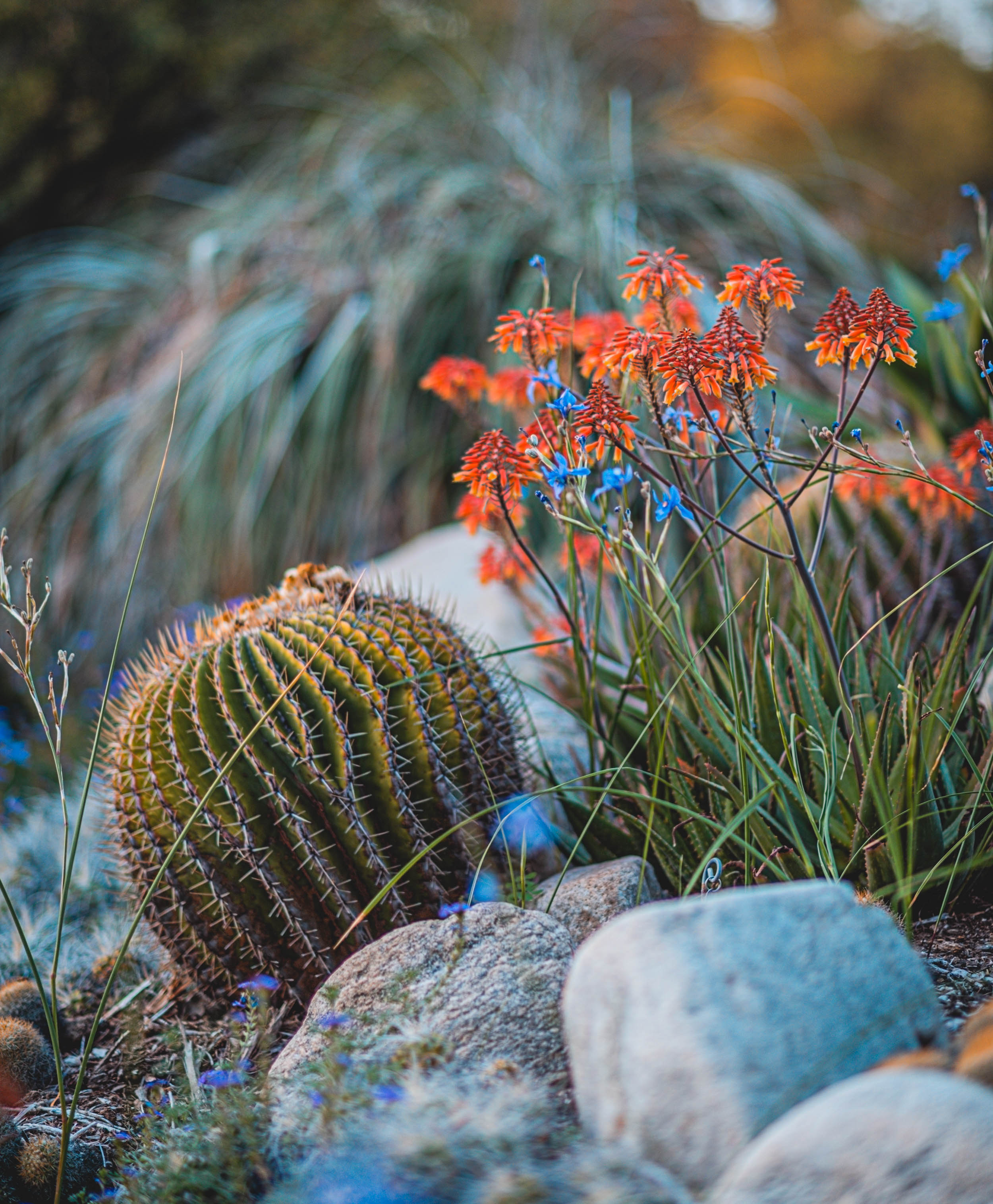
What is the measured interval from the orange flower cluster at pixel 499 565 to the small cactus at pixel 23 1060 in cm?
110

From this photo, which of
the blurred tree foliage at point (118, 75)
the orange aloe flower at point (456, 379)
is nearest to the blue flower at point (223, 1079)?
the orange aloe flower at point (456, 379)

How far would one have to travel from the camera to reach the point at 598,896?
62.0 inches

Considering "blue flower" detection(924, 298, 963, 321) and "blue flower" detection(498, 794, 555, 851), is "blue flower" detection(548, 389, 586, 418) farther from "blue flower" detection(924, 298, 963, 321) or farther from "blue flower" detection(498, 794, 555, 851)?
"blue flower" detection(924, 298, 963, 321)

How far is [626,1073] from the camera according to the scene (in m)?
0.92

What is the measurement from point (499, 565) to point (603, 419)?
638mm

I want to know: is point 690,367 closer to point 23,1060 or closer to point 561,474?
point 561,474

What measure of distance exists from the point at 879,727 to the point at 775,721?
1.02ft


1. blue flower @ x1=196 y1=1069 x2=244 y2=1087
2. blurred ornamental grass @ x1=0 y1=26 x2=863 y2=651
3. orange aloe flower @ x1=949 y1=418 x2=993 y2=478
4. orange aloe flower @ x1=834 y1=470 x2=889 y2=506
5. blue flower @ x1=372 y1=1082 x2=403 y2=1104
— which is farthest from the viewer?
blurred ornamental grass @ x1=0 y1=26 x2=863 y2=651

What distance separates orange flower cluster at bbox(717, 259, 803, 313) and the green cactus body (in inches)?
29.1

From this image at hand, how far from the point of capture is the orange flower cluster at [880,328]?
4.59ft

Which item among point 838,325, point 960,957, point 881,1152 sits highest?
point 838,325

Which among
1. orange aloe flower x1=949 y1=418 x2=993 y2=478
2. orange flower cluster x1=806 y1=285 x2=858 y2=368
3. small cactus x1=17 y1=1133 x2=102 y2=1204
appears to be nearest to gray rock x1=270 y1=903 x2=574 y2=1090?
small cactus x1=17 y1=1133 x2=102 y2=1204

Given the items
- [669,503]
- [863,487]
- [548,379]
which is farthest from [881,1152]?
[863,487]

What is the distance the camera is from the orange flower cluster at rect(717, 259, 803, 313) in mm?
1493
